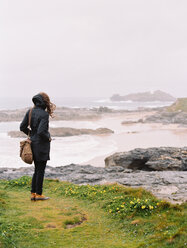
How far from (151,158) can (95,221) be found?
1366 centimetres

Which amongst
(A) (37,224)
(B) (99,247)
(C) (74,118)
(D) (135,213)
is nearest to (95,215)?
(D) (135,213)

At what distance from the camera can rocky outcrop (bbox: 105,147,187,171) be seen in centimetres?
1983

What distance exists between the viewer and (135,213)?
768cm

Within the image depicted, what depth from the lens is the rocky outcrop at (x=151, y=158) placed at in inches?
781

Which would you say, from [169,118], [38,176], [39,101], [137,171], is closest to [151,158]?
[137,171]

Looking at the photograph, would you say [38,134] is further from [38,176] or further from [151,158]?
[151,158]

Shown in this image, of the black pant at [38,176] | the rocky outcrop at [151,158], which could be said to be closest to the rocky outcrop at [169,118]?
the rocky outcrop at [151,158]

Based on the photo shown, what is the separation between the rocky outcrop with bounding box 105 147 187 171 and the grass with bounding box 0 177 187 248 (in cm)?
1021

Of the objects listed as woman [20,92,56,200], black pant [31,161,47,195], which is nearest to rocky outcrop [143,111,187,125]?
black pant [31,161,47,195]

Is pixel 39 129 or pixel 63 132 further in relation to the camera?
pixel 63 132

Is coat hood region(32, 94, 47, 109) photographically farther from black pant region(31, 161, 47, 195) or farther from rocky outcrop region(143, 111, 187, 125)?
rocky outcrop region(143, 111, 187, 125)

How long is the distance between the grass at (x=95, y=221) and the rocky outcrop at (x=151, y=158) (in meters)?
10.2

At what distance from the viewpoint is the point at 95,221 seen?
772 cm

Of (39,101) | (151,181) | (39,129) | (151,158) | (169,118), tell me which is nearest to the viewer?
(39,129)
